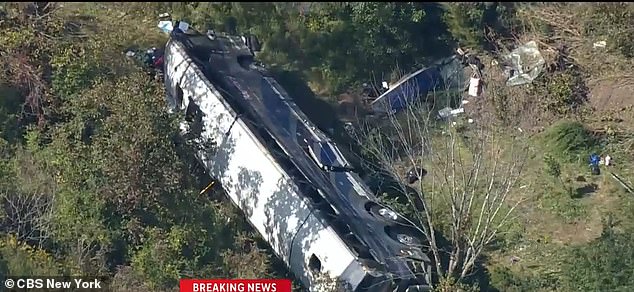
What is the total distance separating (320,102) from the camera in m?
14.7

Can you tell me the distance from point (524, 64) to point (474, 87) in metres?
0.94

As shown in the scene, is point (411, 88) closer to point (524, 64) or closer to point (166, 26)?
point (524, 64)

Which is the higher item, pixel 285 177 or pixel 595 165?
pixel 285 177

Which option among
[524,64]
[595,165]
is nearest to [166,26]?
[524,64]

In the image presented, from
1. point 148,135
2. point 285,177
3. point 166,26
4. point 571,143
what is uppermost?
point 166,26

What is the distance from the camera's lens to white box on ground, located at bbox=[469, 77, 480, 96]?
47.7 feet

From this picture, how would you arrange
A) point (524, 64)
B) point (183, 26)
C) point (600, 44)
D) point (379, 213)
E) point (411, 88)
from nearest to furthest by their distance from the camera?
point (379, 213)
point (411, 88)
point (600, 44)
point (524, 64)
point (183, 26)

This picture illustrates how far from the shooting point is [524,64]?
14.7 metres

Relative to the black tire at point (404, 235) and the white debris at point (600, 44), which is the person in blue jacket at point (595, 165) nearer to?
the white debris at point (600, 44)

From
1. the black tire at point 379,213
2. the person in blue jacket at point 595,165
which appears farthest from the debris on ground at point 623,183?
the black tire at point 379,213

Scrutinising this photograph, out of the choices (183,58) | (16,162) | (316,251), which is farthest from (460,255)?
(16,162)

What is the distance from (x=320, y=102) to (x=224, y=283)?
436 cm

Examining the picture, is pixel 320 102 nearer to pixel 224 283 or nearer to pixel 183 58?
pixel 183 58

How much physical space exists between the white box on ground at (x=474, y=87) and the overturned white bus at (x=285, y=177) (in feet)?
10.3
